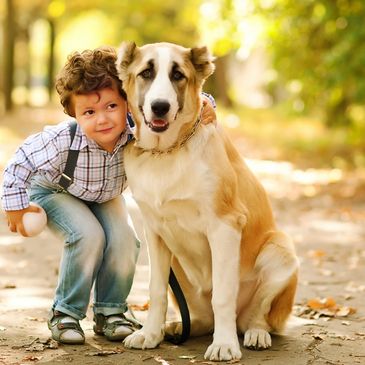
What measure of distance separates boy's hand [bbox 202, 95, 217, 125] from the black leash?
Answer: 2.55 ft

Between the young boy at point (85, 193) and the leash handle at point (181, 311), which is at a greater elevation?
the young boy at point (85, 193)

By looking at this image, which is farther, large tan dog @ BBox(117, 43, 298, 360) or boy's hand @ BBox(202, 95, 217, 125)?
boy's hand @ BBox(202, 95, 217, 125)

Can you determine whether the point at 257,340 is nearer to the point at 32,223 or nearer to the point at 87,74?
the point at 32,223

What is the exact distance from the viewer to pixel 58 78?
443 centimetres

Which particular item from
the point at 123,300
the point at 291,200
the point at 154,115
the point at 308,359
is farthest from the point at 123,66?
the point at 291,200

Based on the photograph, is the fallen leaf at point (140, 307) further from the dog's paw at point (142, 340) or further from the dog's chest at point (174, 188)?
the dog's chest at point (174, 188)

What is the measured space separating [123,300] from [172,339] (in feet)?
1.31

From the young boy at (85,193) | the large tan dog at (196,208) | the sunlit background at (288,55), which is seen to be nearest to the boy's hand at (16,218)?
the young boy at (85,193)

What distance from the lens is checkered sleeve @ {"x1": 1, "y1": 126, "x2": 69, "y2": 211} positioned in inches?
168

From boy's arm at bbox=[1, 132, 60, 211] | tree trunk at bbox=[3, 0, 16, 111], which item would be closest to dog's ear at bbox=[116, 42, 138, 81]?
boy's arm at bbox=[1, 132, 60, 211]

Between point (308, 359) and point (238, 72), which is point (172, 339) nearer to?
point (308, 359)

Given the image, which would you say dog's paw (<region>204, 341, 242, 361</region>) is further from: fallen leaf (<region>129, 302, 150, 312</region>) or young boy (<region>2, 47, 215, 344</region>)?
fallen leaf (<region>129, 302, 150, 312</region>)

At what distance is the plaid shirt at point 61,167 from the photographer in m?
4.30

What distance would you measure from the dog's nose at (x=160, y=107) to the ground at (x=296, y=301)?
131cm
